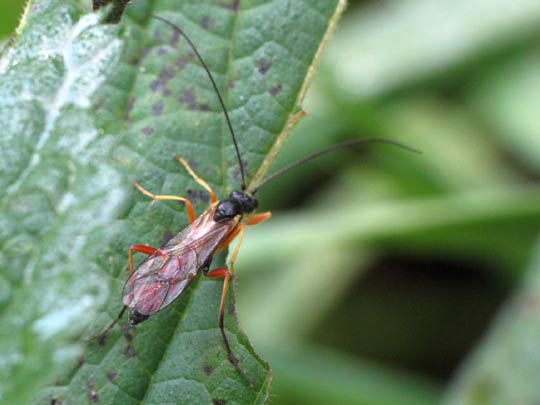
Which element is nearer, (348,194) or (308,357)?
(308,357)

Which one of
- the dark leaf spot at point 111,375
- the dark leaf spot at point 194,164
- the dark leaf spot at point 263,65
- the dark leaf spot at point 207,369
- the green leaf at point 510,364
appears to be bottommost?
the green leaf at point 510,364

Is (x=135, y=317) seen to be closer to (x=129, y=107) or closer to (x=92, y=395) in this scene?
(x=92, y=395)

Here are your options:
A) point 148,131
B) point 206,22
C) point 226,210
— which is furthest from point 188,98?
point 226,210

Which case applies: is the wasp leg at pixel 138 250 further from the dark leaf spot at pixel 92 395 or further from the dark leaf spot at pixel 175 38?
the dark leaf spot at pixel 175 38

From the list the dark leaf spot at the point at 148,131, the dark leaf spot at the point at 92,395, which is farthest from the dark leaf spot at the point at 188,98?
the dark leaf spot at the point at 92,395

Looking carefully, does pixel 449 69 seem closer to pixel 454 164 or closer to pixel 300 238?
pixel 454 164

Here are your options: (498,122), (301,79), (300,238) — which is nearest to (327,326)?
(300,238)
